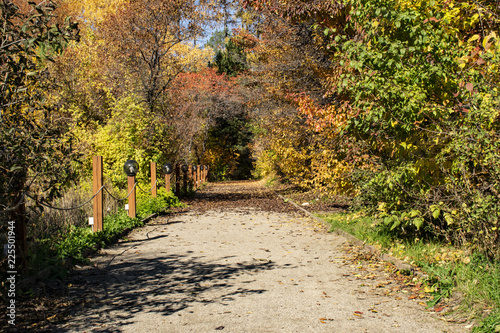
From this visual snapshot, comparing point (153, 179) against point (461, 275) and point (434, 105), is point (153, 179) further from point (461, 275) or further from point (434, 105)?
point (461, 275)

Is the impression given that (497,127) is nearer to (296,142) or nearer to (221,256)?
(221,256)

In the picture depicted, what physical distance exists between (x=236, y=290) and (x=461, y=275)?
9.23ft

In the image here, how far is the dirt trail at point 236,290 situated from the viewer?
4.61 meters

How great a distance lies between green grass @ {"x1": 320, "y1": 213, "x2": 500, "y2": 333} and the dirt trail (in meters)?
0.31

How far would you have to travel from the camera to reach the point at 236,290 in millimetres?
5898

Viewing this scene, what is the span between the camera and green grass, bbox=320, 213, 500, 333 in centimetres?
447

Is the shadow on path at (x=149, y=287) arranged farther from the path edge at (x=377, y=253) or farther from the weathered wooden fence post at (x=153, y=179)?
the weathered wooden fence post at (x=153, y=179)

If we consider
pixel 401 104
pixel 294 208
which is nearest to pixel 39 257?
pixel 401 104

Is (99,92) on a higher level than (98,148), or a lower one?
higher

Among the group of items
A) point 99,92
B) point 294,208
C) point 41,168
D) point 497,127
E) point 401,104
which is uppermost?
point 99,92

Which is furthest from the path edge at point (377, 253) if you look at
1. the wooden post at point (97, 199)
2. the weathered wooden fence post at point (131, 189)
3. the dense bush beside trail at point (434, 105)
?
the wooden post at point (97, 199)

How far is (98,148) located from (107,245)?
8.29 meters

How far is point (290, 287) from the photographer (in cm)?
604

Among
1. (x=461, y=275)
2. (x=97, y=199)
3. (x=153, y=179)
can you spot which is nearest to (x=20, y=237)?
(x=97, y=199)
